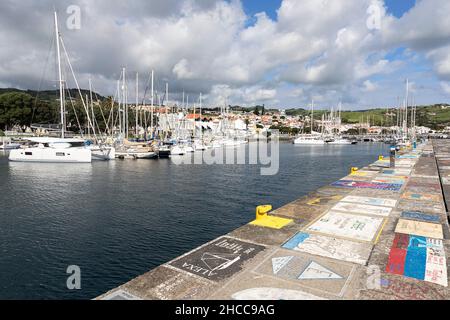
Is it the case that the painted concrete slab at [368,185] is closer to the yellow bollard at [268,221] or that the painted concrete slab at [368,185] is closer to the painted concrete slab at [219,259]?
the yellow bollard at [268,221]

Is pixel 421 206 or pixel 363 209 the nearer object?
pixel 363 209

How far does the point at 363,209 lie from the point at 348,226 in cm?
350

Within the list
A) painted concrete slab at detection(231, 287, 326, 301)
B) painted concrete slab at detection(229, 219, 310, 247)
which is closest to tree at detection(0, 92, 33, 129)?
painted concrete slab at detection(229, 219, 310, 247)

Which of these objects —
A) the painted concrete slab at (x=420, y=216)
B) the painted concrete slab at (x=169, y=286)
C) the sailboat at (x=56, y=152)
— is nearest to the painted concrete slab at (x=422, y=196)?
the painted concrete slab at (x=420, y=216)

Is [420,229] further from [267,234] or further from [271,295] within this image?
[271,295]

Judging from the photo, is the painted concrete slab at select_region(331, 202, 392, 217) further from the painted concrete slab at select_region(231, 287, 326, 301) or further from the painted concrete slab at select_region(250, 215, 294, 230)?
the painted concrete slab at select_region(231, 287, 326, 301)

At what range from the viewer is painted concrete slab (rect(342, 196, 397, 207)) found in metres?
16.1

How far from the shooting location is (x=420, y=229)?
38.7 ft

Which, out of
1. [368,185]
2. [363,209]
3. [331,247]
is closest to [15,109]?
[368,185]

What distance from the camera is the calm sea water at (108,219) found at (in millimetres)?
11453

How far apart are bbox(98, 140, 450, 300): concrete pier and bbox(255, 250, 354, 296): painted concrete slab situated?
0.08 feet
